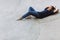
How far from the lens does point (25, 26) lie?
2.14 m

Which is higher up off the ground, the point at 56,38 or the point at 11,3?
the point at 11,3

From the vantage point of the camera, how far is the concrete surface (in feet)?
6.30

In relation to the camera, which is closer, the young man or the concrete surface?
the concrete surface

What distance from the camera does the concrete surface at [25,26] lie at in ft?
6.30

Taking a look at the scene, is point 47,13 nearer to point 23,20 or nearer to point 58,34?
point 23,20

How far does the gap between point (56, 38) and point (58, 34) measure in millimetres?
101

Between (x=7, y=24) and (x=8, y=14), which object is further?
(x=8, y=14)

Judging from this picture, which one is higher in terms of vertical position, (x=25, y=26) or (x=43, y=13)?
(x=43, y=13)

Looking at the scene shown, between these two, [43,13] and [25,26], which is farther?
[43,13]

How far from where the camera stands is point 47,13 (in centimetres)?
242

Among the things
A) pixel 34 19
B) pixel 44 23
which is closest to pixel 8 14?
pixel 34 19

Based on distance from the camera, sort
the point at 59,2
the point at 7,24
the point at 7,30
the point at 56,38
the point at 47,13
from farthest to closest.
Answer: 1. the point at 59,2
2. the point at 47,13
3. the point at 7,24
4. the point at 7,30
5. the point at 56,38

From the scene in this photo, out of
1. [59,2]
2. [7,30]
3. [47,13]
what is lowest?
[7,30]

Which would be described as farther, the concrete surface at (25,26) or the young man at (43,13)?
the young man at (43,13)
